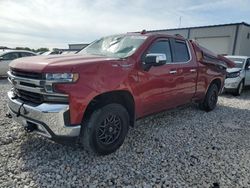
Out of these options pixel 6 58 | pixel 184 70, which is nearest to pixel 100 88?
pixel 184 70

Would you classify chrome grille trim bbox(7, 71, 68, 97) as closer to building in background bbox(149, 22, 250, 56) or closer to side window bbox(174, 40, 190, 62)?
side window bbox(174, 40, 190, 62)

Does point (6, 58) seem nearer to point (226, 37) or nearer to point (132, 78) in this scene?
point (132, 78)

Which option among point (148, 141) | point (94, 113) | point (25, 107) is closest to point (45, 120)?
point (25, 107)

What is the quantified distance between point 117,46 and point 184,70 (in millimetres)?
1567

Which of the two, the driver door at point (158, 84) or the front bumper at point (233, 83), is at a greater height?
the driver door at point (158, 84)

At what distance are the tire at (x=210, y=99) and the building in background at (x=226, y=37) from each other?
1651 cm

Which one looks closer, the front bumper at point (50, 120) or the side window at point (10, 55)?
the front bumper at point (50, 120)

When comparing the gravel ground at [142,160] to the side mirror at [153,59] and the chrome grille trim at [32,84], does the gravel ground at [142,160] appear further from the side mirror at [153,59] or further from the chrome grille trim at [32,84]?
the side mirror at [153,59]

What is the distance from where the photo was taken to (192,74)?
5398 millimetres

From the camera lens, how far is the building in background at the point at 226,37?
2107 cm

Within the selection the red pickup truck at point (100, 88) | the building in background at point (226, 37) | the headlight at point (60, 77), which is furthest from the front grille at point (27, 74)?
the building in background at point (226, 37)

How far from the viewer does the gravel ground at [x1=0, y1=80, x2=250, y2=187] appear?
308cm

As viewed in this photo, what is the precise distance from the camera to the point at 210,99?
661 centimetres

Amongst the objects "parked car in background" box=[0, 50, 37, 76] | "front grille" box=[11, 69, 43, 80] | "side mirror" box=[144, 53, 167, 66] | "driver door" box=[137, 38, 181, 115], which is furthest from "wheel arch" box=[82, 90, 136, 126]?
"parked car in background" box=[0, 50, 37, 76]
